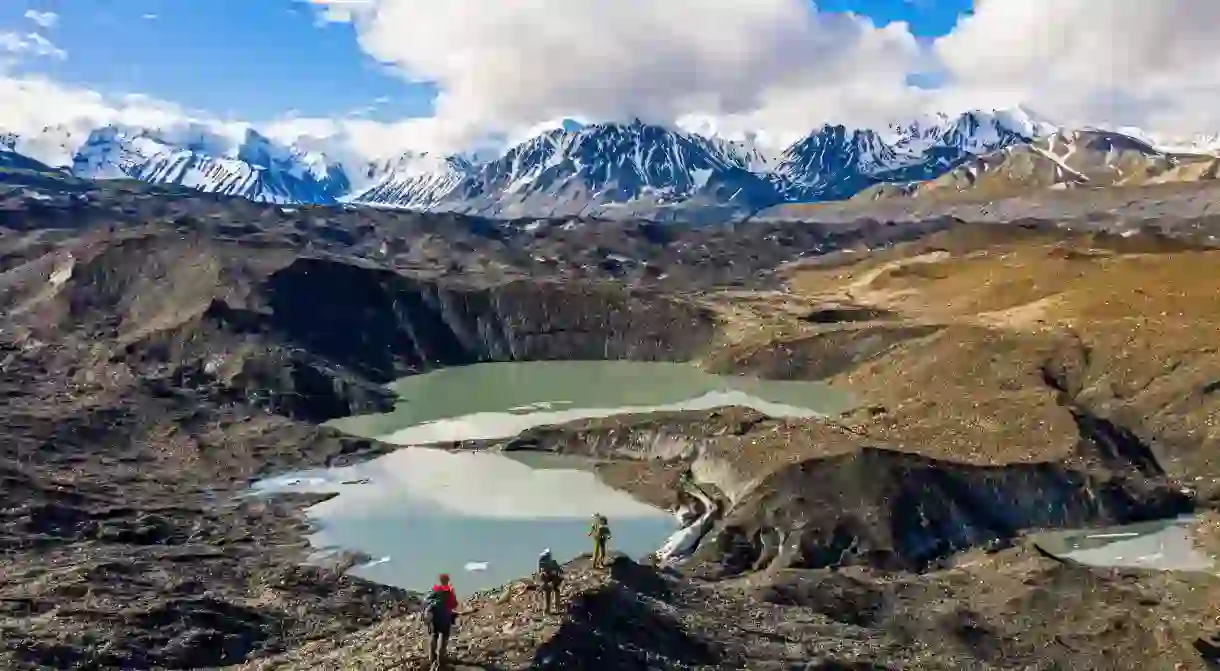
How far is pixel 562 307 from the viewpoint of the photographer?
11225 centimetres

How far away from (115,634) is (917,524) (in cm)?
3408

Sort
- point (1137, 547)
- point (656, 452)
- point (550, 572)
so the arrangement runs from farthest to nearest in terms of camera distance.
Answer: point (656, 452)
point (1137, 547)
point (550, 572)

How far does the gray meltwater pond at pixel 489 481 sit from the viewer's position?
162ft

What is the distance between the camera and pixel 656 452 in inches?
2616

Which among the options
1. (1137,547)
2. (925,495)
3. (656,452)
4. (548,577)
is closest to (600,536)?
(548,577)

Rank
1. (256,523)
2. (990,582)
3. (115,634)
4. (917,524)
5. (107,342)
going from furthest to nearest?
1. (107,342)
2. (256,523)
3. (917,524)
4. (990,582)
5. (115,634)

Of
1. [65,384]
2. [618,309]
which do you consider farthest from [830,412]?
[65,384]

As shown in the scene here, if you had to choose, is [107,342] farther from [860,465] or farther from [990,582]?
[990,582]

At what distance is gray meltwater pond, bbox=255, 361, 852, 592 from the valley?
1.75 metres

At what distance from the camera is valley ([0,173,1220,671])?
3231 centimetres

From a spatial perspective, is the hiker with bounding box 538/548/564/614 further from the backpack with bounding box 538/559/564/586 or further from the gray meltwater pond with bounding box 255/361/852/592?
the gray meltwater pond with bounding box 255/361/852/592

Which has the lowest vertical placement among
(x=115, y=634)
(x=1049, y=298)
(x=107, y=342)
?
(x=115, y=634)

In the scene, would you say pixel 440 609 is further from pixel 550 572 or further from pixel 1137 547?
pixel 1137 547

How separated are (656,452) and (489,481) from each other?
10.9m
